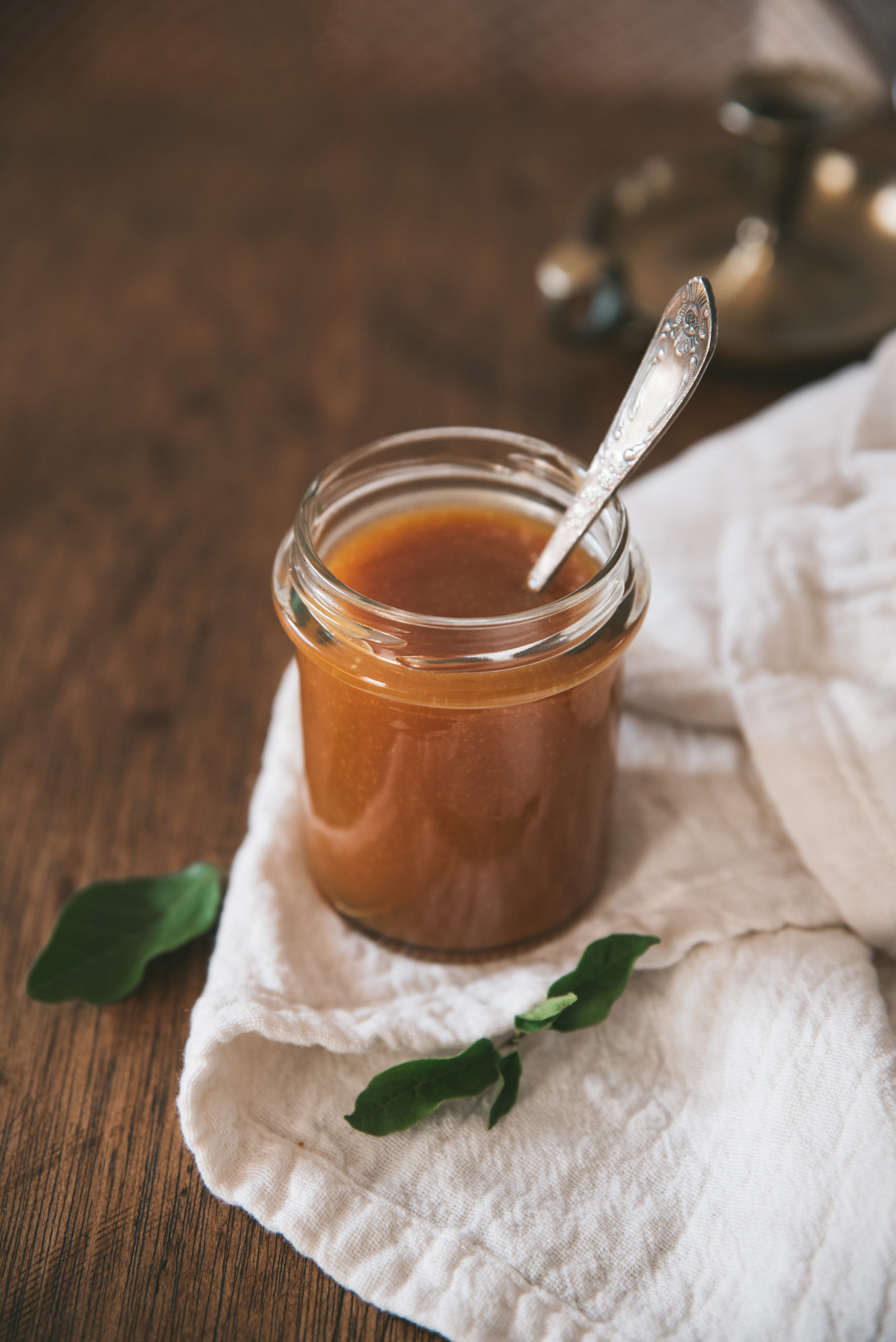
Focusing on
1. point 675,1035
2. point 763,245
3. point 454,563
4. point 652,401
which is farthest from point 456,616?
point 763,245

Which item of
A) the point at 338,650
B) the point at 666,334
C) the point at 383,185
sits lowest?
the point at 383,185

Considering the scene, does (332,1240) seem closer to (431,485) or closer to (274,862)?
(274,862)

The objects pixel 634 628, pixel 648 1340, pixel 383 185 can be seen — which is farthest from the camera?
pixel 383 185

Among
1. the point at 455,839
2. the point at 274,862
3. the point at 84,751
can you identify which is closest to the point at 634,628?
the point at 455,839

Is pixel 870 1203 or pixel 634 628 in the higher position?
pixel 634 628

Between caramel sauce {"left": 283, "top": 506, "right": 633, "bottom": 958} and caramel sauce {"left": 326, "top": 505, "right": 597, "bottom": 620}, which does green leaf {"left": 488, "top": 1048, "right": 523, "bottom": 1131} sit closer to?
caramel sauce {"left": 283, "top": 506, "right": 633, "bottom": 958}

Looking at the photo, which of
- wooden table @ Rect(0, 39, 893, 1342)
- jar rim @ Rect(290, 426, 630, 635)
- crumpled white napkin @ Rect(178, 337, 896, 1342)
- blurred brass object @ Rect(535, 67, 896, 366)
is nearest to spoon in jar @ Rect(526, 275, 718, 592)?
jar rim @ Rect(290, 426, 630, 635)

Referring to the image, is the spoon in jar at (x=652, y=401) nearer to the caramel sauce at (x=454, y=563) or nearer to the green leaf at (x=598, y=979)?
the caramel sauce at (x=454, y=563)
